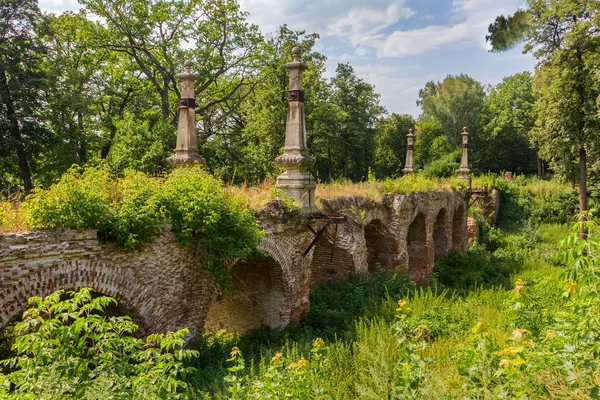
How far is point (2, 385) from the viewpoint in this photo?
134 inches

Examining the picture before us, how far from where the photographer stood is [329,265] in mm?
11414

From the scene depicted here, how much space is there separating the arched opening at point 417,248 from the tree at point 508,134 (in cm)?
2566

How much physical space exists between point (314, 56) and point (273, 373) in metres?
20.3

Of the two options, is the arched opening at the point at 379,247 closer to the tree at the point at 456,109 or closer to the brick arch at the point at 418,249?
the brick arch at the point at 418,249

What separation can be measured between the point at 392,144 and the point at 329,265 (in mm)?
27417

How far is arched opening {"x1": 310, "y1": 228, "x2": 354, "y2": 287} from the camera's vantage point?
11242 mm

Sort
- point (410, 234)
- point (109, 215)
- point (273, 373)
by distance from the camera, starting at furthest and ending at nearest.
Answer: point (410, 234), point (109, 215), point (273, 373)

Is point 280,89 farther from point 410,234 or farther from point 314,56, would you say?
point 410,234

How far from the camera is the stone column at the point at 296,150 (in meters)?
8.32

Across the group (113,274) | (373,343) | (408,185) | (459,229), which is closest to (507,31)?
(459,229)

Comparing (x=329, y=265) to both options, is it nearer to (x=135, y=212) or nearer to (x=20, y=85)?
(x=135, y=212)

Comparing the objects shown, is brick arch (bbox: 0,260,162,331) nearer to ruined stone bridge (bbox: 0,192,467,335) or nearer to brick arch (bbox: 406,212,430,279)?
ruined stone bridge (bbox: 0,192,467,335)

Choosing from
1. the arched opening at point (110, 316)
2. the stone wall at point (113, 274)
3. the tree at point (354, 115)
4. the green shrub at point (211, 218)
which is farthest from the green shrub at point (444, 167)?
the arched opening at point (110, 316)

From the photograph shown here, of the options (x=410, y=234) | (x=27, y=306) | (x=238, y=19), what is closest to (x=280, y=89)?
(x=238, y=19)
